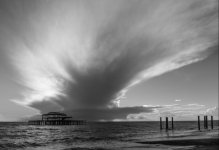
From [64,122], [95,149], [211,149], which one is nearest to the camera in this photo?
[211,149]

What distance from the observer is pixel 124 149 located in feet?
96.1

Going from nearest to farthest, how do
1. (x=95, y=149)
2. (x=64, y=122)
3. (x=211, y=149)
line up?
(x=211, y=149) → (x=95, y=149) → (x=64, y=122)

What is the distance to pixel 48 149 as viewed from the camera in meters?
32.8

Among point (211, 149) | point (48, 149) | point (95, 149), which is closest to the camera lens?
point (211, 149)

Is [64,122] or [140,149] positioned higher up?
[140,149]

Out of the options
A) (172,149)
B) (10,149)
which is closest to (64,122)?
(10,149)

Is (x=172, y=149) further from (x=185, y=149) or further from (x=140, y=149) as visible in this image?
(x=140, y=149)

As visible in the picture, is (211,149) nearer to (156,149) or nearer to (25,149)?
(156,149)

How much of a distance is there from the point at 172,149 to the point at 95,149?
31.4 feet

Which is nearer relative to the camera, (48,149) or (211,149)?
(211,149)

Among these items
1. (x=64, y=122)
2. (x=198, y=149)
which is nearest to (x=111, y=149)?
(x=198, y=149)

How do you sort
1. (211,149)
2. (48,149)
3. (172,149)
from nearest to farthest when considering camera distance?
(211,149) < (172,149) < (48,149)

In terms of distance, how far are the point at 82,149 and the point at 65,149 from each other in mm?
2470

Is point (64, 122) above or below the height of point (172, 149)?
below
